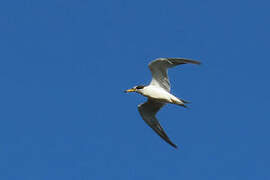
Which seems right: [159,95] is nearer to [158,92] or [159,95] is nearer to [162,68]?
[158,92]

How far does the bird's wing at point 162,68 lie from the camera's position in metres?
24.4

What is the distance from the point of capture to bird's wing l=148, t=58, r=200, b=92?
2438 centimetres

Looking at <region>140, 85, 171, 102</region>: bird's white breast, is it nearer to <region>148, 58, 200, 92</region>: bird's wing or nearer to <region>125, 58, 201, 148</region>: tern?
<region>125, 58, 201, 148</region>: tern

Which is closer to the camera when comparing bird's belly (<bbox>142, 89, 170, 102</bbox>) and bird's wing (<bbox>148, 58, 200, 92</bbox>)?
bird's wing (<bbox>148, 58, 200, 92</bbox>)

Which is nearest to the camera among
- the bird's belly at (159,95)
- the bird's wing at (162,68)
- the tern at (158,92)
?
the bird's wing at (162,68)

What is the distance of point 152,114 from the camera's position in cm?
2719

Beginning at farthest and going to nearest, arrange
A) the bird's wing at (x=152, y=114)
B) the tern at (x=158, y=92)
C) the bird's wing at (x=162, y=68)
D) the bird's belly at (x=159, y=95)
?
the bird's wing at (x=152, y=114)
the bird's belly at (x=159, y=95)
the tern at (x=158, y=92)
the bird's wing at (x=162, y=68)

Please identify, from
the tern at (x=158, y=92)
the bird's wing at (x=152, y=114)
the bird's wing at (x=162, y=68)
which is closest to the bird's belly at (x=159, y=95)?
the tern at (x=158, y=92)

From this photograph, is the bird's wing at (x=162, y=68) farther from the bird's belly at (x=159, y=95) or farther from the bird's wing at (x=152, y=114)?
the bird's wing at (x=152, y=114)

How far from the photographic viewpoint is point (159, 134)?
88.6ft

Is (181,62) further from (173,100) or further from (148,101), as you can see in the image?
(148,101)

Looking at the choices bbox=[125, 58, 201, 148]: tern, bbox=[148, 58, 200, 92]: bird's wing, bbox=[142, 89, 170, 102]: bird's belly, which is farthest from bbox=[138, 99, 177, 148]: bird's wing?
bbox=[148, 58, 200, 92]: bird's wing

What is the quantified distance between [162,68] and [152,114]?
304 cm

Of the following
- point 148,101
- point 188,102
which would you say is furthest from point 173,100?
point 148,101
